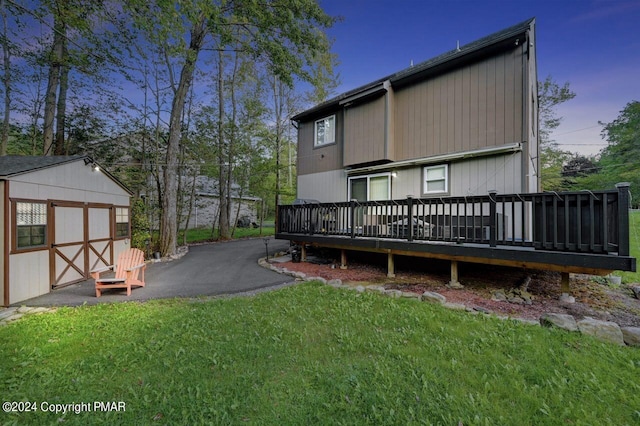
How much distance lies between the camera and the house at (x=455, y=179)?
4.20 metres

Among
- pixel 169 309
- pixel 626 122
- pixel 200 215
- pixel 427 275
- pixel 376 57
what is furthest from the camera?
pixel 200 215

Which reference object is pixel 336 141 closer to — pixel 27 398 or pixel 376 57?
pixel 376 57

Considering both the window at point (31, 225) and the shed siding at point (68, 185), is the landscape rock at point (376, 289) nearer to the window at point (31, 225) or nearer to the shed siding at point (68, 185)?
the window at point (31, 225)

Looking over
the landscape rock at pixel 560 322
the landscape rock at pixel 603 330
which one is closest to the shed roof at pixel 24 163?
the landscape rock at pixel 560 322

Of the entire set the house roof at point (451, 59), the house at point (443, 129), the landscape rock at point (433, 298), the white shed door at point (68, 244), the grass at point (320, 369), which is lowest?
the grass at point (320, 369)

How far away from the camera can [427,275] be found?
6551mm

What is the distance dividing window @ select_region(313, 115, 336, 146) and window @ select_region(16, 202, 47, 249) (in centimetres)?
848

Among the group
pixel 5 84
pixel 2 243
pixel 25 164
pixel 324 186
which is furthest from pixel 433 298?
pixel 5 84

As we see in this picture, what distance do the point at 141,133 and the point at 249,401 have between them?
1381cm

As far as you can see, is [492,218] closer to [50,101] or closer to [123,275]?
[123,275]


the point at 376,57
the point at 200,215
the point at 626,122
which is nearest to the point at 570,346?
the point at 376,57

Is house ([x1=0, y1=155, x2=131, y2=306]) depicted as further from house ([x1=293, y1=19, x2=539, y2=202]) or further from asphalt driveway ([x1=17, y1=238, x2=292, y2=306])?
house ([x1=293, y1=19, x2=539, y2=202])

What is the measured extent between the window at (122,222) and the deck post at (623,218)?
1198cm

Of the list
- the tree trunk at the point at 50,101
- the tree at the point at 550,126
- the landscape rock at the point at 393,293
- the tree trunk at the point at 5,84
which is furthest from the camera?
the tree at the point at 550,126
